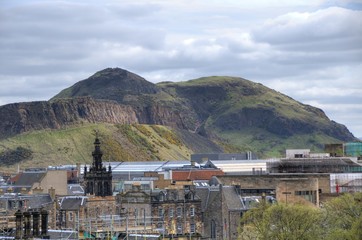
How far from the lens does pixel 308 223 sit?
92750mm

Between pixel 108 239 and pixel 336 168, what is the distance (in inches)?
3624

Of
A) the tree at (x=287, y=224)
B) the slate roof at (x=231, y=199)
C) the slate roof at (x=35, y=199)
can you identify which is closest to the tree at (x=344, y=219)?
the tree at (x=287, y=224)

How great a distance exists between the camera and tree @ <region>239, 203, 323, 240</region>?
9088 cm

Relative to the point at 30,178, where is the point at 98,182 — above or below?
below

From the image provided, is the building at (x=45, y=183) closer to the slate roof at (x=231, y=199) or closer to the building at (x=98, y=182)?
the building at (x=98, y=182)

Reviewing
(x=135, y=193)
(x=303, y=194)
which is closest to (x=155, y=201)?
(x=135, y=193)

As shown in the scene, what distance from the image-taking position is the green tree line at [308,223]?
89781mm

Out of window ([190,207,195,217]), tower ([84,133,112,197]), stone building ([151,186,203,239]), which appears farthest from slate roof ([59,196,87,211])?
tower ([84,133,112,197])

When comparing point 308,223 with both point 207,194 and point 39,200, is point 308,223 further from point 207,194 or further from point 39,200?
point 39,200

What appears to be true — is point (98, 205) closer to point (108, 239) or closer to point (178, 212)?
point (178, 212)

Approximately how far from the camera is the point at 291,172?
16825 centimetres

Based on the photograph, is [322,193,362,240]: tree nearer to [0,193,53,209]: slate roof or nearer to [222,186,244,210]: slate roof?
[222,186,244,210]: slate roof

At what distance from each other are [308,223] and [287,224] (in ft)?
6.21

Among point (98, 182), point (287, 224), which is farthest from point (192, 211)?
point (287, 224)
